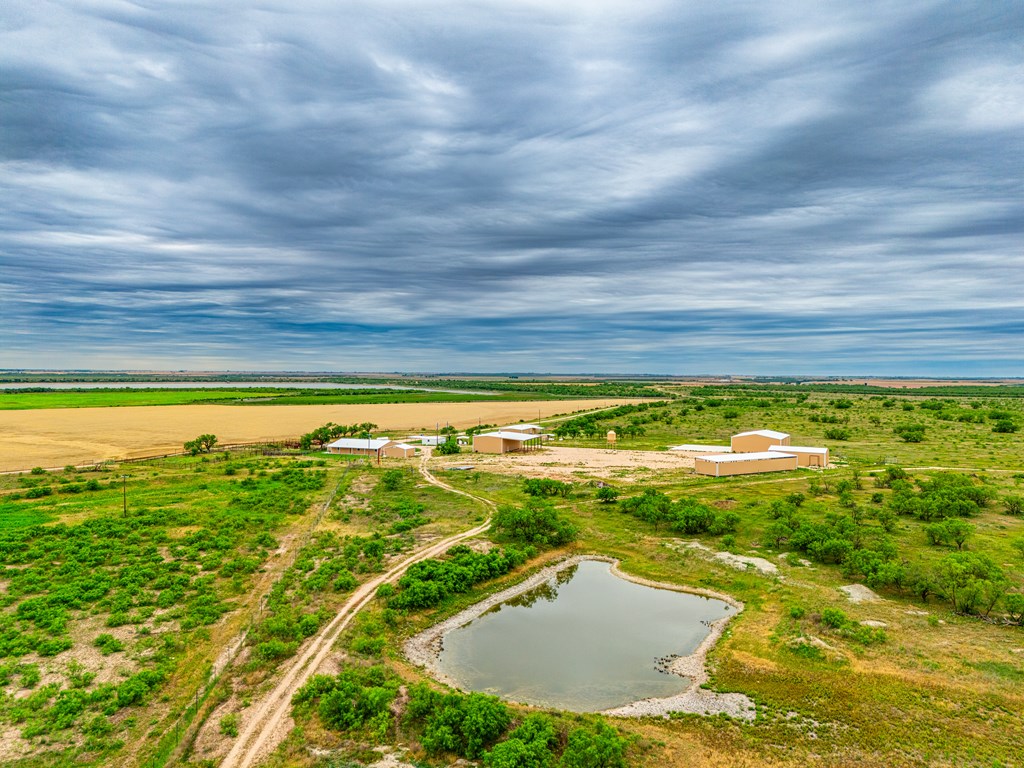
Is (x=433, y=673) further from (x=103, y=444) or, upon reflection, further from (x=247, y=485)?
(x=103, y=444)

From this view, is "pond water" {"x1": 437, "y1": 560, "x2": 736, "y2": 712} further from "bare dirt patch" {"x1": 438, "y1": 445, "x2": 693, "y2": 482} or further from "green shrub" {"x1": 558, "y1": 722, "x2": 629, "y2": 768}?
"bare dirt patch" {"x1": 438, "y1": 445, "x2": 693, "y2": 482}

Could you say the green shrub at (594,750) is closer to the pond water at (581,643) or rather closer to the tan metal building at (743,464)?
the pond water at (581,643)

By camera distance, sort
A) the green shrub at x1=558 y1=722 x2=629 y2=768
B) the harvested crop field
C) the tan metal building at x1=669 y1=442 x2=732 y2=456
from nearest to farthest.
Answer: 1. the green shrub at x1=558 y1=722 x2=629 y2=768
2. the tan metal building at x1=669 y1=442 x2=732 y2=456
3. the harvested crop field

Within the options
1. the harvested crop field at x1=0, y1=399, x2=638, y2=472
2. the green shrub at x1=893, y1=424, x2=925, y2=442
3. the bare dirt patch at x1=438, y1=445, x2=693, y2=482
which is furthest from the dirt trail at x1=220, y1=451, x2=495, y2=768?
the green shrub at x1=893, y1=424, x2=925, y2=442

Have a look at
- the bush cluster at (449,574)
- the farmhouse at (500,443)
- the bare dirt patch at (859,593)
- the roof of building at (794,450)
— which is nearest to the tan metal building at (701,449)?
the roof of building at (794,450)

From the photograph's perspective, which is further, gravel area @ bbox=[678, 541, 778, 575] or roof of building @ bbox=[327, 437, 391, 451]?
roof of building @ bbox=[327, 437, 391, 451]

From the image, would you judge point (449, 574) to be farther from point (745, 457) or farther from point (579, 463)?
point (745, 457)

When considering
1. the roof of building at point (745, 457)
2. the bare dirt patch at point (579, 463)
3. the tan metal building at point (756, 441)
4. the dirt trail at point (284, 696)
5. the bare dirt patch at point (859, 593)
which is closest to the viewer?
the dirt trail at point (284, 696)
